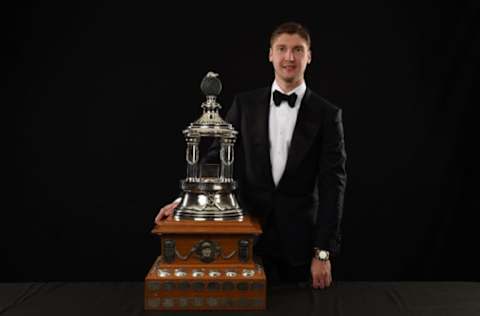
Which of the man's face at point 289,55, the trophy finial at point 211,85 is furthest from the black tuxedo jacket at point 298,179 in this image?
the trophy finial at point 211,85

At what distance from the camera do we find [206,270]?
2.26m

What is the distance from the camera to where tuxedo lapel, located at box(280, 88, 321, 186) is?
2789 millimetres

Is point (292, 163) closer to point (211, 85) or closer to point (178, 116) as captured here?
point (211, 85)

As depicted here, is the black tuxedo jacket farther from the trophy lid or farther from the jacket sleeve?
the trophy lid

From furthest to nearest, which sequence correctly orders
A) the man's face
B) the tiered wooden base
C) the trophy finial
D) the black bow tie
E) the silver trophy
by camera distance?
the black bow tie, the man's face, the trophy finial, the silver trophy, the tiered wooden base

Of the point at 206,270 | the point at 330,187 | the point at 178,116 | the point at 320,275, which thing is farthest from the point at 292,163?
the point at 178,116

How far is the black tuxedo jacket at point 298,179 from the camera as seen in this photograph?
2.79 metres

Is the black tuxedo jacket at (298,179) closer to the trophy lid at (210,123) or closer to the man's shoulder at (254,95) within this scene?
the man's shoulder at (254,95)

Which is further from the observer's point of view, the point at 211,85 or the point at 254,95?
the point at 254,95

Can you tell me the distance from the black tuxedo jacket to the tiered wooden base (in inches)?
19.7

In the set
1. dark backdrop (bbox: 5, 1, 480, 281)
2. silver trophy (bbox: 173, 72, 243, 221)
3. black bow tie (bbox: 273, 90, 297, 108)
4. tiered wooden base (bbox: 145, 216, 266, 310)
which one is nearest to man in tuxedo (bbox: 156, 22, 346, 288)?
black bow tie (bbox: 273, 90, 297, 108)

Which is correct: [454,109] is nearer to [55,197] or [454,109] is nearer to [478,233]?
[478,233]

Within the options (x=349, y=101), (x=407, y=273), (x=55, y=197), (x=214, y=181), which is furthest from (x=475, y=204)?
(x=55, y=197)

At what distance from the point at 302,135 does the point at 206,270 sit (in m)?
0.91
